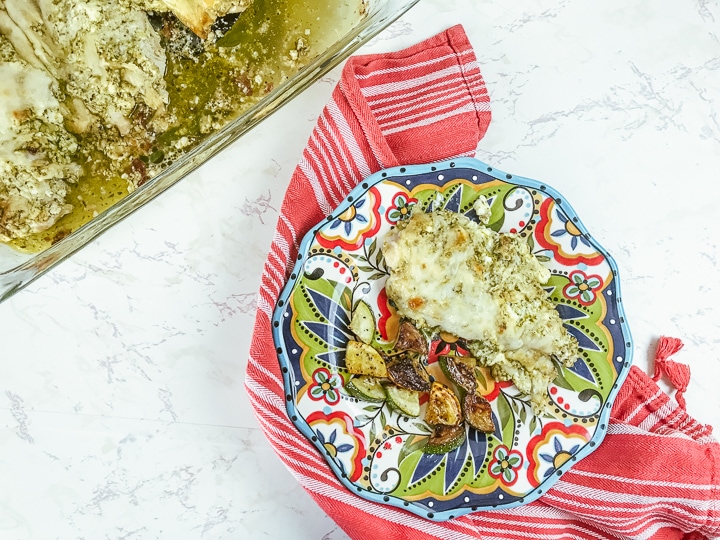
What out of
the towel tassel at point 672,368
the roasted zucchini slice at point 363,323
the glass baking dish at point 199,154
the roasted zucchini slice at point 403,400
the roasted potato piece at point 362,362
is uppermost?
the glass baking dish at point 199,154

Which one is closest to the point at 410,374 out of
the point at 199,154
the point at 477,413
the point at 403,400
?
the point at 403,400

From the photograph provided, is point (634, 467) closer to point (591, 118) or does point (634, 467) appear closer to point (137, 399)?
point (591, 118)

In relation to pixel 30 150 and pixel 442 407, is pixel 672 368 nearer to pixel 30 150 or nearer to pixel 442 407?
pixel 442 407

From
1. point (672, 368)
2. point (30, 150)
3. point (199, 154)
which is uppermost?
point (30, 150)

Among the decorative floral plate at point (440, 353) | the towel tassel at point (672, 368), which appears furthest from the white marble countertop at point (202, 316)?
the decorative floral plate at point (440, 353)

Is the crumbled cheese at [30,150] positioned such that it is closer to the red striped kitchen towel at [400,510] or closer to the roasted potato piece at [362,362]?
the red striped kitchen towel at [400,510]

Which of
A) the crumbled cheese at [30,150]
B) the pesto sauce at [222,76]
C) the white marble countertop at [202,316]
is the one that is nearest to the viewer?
the crumbled cheese at [30,150]
